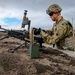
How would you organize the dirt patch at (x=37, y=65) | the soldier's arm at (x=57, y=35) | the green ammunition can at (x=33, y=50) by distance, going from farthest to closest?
the green ammunition can at (x=33, y=50), the soldier's arm at (x=57, y=35), the dirt patch at (x=37, y=65)

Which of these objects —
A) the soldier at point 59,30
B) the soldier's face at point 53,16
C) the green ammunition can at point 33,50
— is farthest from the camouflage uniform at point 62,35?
the green ammunition can at point 33,50

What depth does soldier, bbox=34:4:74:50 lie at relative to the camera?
25.0 ft

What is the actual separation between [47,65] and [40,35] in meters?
1.16

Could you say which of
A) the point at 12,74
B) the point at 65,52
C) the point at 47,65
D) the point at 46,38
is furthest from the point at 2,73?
the point at 65,52

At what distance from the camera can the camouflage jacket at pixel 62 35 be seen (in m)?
7.62

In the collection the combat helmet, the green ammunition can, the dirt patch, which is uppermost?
the combat helmet

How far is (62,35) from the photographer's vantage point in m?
7.62

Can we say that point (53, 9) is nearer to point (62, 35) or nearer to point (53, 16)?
point (53, 16)

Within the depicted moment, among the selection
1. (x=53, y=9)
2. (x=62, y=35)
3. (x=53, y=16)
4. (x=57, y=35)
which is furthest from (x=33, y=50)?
(x=53, y=9)

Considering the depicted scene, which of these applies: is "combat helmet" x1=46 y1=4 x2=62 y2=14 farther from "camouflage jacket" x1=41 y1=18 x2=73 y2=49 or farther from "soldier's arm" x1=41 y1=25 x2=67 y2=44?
"soldier's arm" x1=41 y1=25 x2=67 y2=44

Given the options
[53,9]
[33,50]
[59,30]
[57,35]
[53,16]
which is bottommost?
[33,50]

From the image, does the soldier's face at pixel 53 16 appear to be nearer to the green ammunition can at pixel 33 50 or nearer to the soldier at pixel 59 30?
the soldier at pixel 59 30

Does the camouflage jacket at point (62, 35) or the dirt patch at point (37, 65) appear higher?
the camouflage jacket at point (62, 35)

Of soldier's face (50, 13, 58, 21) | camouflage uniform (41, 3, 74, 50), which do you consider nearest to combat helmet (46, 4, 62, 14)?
soldier's face (50, 13, 58, 21)
